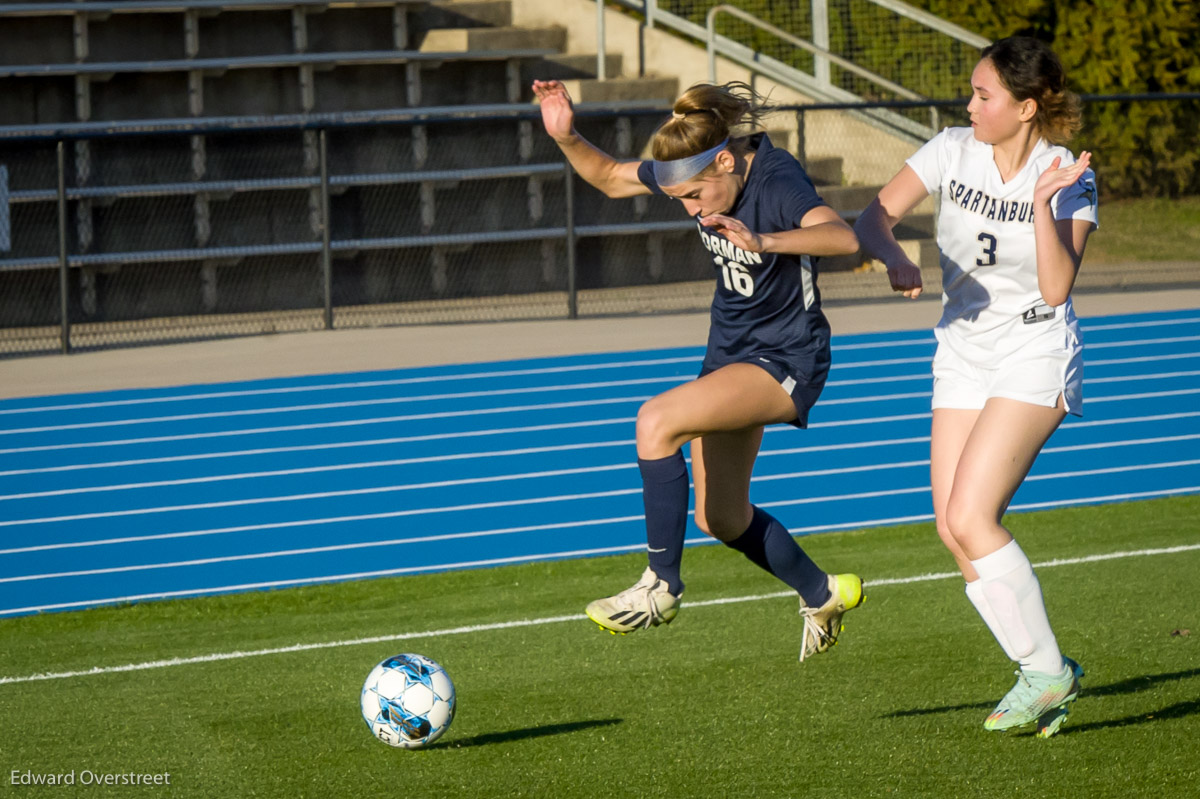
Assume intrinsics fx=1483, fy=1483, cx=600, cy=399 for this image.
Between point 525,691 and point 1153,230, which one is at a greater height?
point 1153,230

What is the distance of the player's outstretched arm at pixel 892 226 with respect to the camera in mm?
4082

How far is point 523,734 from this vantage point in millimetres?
4629

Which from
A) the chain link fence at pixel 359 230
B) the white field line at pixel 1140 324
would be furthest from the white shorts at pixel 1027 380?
the white field line at pixel 1140 324

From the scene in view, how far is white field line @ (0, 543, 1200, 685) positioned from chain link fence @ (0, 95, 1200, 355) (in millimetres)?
5916

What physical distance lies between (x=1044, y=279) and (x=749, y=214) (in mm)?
889

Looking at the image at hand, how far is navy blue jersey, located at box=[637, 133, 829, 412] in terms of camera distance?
430 centimetres

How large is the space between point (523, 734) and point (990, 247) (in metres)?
2.04

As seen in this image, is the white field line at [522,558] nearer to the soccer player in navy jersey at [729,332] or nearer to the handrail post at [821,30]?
the soccer player in navy jersey at [729,332]

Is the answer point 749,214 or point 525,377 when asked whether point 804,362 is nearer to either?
point 749,214

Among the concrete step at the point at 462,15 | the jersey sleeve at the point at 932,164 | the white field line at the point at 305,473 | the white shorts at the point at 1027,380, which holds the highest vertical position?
the concrete step at the point at 462,15

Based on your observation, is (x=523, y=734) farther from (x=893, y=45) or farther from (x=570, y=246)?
(x=893, y=45)

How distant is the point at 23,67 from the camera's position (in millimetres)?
13297

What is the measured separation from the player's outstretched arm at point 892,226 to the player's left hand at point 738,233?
0.39m

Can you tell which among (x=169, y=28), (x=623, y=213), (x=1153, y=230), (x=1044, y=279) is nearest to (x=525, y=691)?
(x=1044, y=279)
